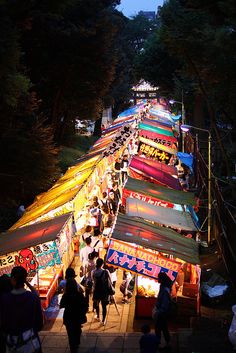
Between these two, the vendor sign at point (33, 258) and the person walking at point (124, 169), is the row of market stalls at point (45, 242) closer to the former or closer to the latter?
the vendor sign at point (33, 258)

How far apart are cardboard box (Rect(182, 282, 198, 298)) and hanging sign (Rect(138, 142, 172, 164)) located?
13.0m

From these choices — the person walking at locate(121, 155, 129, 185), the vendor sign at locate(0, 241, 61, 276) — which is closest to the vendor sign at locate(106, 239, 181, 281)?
the vendor sign at locate(0, 241, 61, 276)

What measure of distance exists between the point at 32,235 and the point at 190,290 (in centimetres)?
397

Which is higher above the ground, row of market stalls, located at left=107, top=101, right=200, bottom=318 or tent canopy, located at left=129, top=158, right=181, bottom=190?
tent canopy, located at left=129, top=158, right=181, bottom=190

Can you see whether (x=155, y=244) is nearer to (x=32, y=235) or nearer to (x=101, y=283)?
(x=101, y=283)

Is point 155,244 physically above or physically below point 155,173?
below

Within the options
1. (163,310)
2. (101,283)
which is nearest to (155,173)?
(101,283)

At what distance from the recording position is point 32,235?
9555 millimetres

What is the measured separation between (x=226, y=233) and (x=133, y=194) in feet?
10.6

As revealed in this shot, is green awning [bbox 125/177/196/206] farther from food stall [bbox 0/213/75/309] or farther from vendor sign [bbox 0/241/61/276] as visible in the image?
vendor sign [bbox 0/241/61/276]

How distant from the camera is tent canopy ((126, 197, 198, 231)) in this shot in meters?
11.8

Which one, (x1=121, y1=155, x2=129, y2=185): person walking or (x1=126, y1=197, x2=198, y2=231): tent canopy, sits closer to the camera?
(x1=126, y1=197, x2=198, y2=231): tent canopy

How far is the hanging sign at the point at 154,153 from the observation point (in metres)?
23.3

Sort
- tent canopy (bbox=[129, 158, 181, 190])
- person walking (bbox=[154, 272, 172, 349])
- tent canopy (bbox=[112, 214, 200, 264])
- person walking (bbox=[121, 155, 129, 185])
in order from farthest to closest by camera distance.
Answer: person walking (bbox=[121, 155, 129, 185]), tent canopy (bbox=[129, 158, 181, 190]), tent canopy (bbox=[112, 214, 200, 264]), person walking (bbox=[154, 272, 172, 349])
